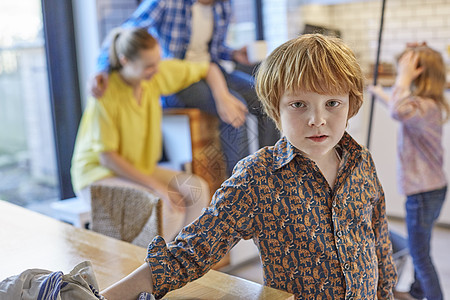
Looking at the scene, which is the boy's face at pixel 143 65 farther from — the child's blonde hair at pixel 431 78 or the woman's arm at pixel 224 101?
the child's blonde hair at pixel 431 78

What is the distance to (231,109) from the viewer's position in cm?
255

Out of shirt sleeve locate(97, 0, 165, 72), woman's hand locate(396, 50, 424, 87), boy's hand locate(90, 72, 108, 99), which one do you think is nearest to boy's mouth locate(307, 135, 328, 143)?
woman's hand locate(396, 50, 424, 87)

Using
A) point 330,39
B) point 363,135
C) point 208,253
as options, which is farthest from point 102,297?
point 363,135

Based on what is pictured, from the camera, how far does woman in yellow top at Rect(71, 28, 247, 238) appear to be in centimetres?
246

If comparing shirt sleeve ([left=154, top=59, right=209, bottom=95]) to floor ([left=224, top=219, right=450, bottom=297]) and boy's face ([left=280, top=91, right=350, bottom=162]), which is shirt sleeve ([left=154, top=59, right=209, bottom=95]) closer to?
floor ([left=224, top=219, right=450, bottom=297])

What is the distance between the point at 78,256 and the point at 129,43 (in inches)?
54.9

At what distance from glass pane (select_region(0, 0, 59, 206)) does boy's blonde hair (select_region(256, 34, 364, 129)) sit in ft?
6.97

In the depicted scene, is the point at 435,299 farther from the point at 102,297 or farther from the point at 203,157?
the point at 102,297

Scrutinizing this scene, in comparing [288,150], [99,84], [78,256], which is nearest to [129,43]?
[99,84]

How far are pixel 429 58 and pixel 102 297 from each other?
1800 mm

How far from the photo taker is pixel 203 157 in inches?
107

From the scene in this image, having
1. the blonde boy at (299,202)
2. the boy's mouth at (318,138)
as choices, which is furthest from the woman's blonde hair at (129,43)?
the boy's mouth at (318,138)

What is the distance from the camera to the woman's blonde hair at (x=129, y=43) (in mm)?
2455

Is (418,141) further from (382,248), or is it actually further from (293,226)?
(293,226)
